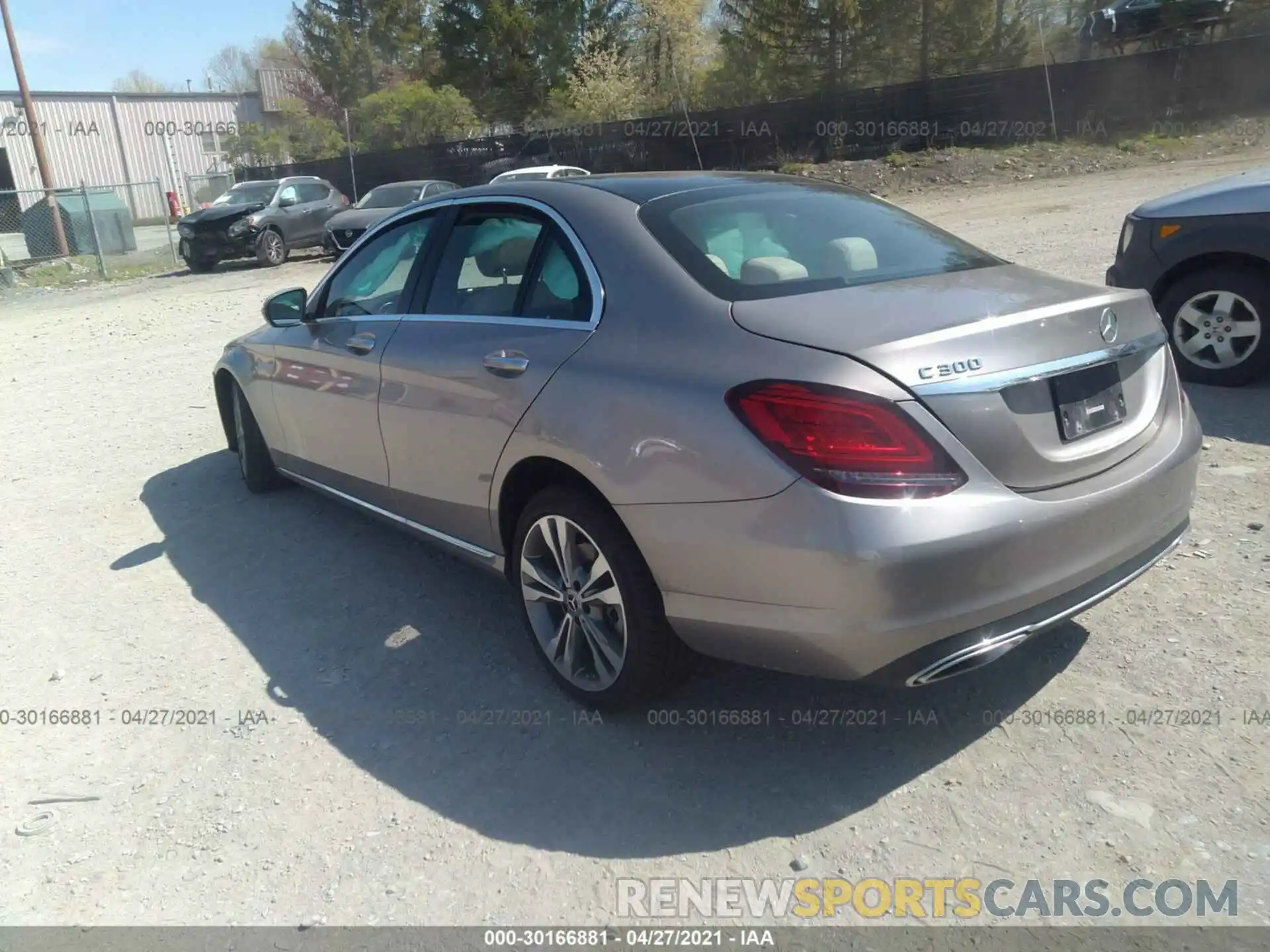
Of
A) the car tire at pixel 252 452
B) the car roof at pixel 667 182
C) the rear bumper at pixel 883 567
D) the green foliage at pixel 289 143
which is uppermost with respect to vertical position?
the green foliage at pixel 289 143

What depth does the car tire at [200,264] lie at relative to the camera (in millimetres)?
20953

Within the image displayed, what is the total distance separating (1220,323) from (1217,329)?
0.04 meters

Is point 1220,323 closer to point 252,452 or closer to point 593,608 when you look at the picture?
point 593,608

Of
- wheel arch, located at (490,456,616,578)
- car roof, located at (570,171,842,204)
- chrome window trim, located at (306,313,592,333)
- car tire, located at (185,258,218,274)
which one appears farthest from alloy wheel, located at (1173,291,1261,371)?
car tire, located at (185,258,218,274)

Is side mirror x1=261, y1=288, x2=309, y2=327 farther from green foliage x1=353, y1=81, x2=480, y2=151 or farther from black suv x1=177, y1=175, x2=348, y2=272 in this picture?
green foliage x1=353, y1=81, x2=480, y2=151

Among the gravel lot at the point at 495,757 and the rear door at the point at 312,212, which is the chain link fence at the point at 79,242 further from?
the gravel lot at the point at 495,757

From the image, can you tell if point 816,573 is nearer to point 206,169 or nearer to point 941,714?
point 941,714

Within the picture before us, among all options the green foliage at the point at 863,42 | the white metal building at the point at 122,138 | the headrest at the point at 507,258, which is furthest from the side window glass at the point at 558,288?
the white metal building at the point at 122,138

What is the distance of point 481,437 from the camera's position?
3619mm

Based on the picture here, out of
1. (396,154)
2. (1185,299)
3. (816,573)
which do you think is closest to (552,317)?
(816,573)

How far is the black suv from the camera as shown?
20672 mm

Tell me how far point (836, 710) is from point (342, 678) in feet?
5.91

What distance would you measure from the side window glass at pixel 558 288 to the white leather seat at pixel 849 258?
2.62 ft

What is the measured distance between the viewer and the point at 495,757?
329 centimetres
